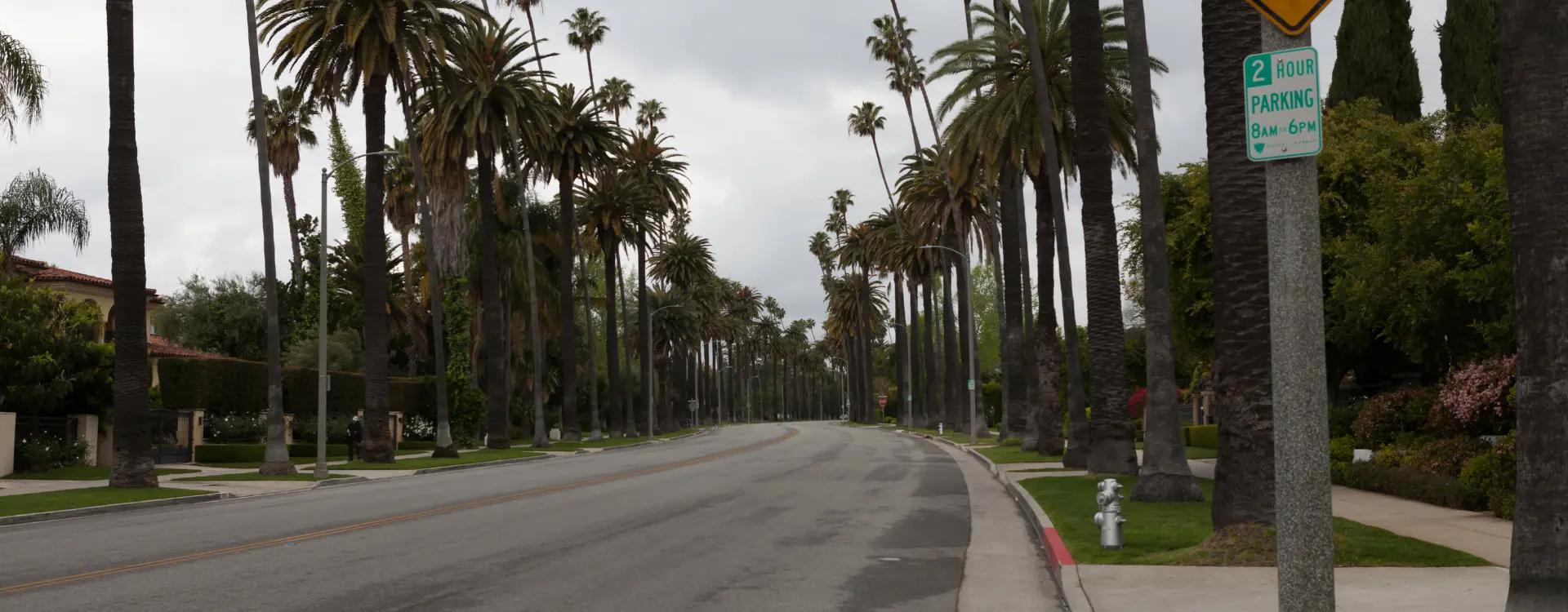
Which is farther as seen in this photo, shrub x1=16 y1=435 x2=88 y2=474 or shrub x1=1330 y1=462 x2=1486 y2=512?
shrub x1=16 y1=435 x2=88 y2=474

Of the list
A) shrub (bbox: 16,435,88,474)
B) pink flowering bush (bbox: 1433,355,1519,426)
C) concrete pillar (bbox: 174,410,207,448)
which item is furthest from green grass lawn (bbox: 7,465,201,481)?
pink flowering bush (bbox: 1433,355,1519,426)

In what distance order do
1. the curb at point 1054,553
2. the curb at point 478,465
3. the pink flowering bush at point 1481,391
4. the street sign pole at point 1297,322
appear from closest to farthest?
the street sign pole at point 1297,322, the curb at point 1054,553, the pink flowering bush at point 1481,391, the curb at point 478,465

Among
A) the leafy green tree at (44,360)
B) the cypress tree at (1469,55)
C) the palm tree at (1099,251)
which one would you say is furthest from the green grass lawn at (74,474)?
the cypress tree at (1469,55)

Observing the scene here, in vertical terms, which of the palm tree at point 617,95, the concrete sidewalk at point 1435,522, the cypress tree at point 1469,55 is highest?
the palm tree at point 617,95

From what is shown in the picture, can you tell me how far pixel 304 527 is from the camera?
17.0 metres

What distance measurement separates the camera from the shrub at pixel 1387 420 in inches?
1000

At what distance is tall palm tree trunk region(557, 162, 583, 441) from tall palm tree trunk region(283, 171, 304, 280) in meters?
16.9

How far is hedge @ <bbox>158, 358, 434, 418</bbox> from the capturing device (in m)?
40.4

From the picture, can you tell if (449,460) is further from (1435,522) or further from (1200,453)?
(1435,522)

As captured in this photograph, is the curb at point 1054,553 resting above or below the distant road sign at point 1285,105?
below

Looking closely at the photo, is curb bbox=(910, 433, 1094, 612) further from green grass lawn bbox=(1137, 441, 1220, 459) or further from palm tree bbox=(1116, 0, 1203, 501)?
green grass lawn bbox=(1137, 441, 1220, 459)

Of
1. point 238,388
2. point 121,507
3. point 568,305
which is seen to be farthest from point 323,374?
point 568,305

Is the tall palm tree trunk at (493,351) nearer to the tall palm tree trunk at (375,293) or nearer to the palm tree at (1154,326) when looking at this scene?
the tall palm tree trunk at (375,293)

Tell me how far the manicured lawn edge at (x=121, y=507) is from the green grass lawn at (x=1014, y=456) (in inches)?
802
